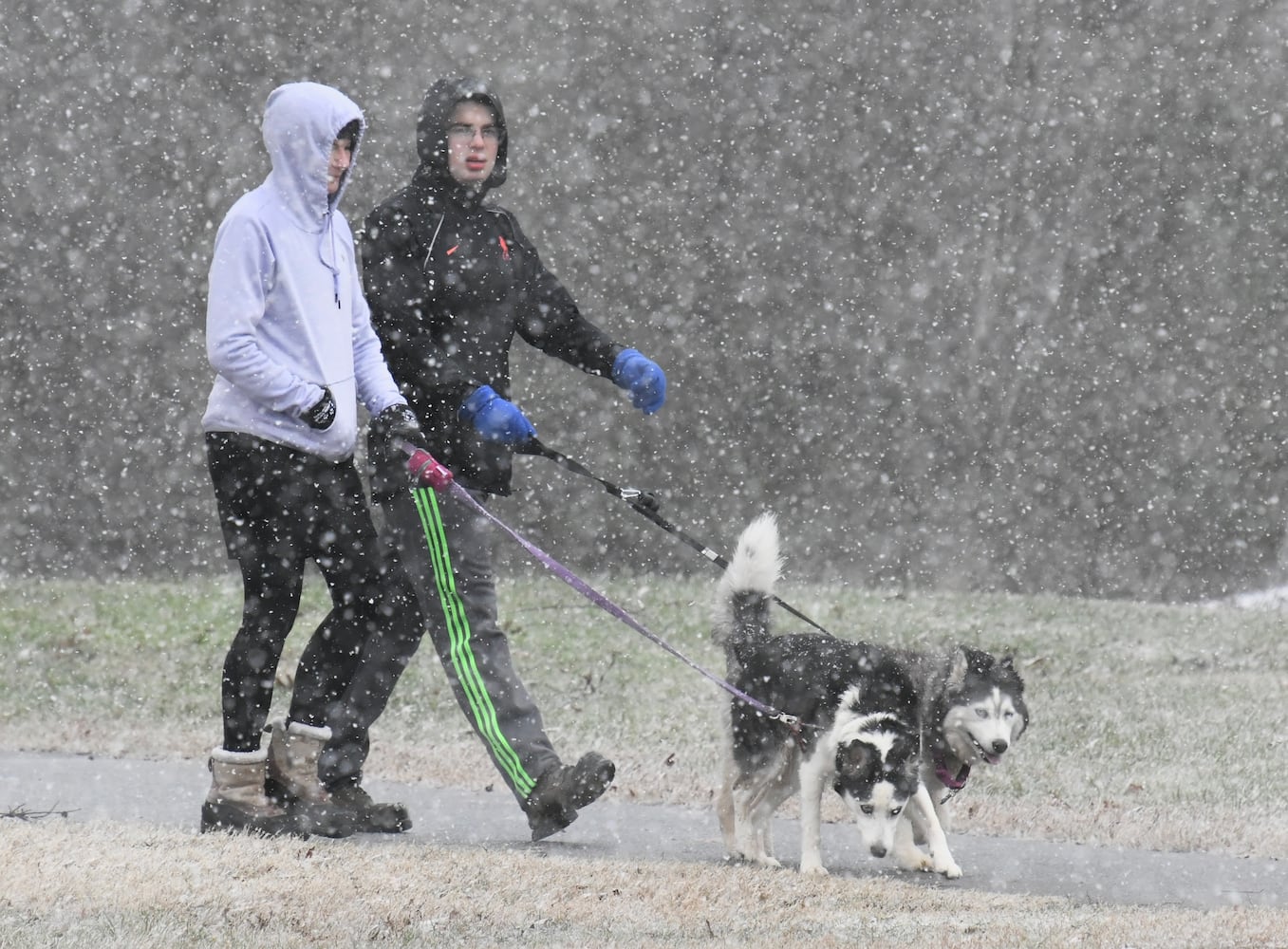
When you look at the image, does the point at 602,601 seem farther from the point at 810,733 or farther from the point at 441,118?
the point at 441,118

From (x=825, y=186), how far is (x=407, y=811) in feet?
41.6

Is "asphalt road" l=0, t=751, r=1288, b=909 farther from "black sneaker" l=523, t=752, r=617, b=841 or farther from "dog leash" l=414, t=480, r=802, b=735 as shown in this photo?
"dog leash" l=414, t=480, r=802, b=735

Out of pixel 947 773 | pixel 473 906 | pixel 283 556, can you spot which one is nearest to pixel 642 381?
pixel 283 556

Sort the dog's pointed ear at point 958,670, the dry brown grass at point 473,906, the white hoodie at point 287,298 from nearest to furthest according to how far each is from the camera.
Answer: the dry brown grass at point 473,906, the white hoodie at point 287,298, the dog's pointed ear at point 958,670

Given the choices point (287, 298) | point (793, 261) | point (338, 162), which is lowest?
point (287, 298)

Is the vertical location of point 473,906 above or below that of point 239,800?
below

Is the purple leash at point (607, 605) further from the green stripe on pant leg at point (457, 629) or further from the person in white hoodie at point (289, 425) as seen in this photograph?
the person in white hoodie at point (289, 425)

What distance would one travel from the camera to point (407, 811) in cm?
588

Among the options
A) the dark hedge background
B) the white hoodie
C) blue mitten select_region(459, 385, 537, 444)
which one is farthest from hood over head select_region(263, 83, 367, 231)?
the dark hedge background

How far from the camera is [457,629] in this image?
5504 millimetres

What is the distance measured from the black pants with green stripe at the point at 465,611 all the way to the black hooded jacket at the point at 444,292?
153 mm

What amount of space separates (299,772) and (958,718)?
210cm

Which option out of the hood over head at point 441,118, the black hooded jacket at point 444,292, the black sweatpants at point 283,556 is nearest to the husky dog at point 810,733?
the black hooded jacket at point 444,292

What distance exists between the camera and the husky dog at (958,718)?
5645mm
